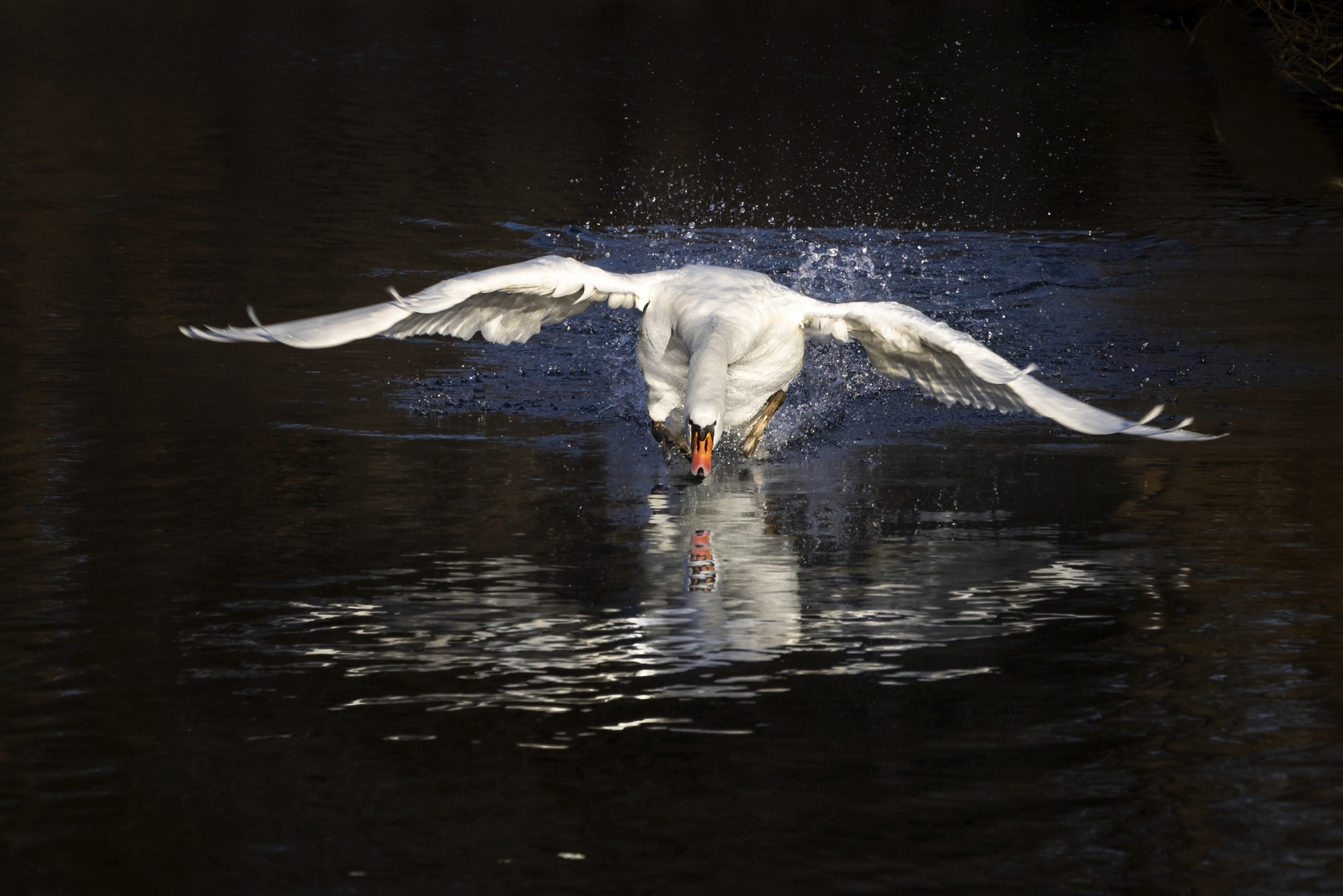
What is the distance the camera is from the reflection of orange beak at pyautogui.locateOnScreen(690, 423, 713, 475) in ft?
26.2

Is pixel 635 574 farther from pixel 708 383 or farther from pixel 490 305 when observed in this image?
pixel 490 305

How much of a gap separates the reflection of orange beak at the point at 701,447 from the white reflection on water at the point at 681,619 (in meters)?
0.41

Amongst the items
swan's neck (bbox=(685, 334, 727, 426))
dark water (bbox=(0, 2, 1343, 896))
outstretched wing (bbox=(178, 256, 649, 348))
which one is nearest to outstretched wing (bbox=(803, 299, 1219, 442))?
dark water (bbox=(0, 2, 1343, 896))

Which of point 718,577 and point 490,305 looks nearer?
point 718,577

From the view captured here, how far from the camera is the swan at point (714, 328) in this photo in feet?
28.3

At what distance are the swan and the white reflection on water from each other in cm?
140

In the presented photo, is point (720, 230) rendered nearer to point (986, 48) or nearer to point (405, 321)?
point (405, 321)

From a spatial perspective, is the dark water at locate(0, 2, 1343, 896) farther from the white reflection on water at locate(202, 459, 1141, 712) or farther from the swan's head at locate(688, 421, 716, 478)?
the swan's head at locate(688, 421, 716, 478)

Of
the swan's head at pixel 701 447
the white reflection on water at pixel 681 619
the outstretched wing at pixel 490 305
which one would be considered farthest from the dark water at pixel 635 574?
the outstretched wing at pixel 490 305

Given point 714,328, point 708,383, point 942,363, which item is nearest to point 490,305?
point 714,328

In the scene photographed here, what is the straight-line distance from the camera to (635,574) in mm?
6855

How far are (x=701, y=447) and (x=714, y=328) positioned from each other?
3.29 ft

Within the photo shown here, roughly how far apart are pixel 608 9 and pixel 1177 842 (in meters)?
43.0

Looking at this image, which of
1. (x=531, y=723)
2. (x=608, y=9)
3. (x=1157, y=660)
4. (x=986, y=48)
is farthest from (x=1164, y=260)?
(x=608, y=9)
